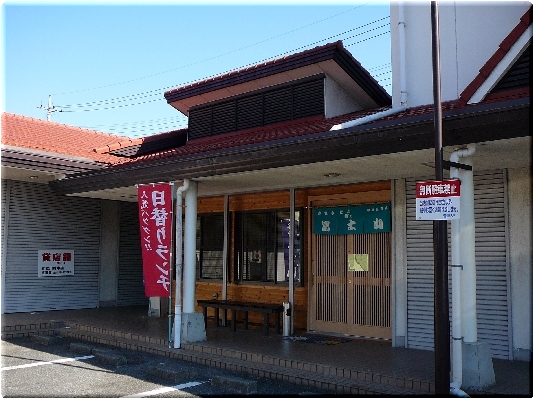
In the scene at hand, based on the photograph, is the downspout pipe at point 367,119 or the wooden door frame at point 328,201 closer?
the downspout pipe at point 367,119

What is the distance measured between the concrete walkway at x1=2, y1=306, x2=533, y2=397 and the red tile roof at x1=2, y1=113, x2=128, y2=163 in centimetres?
384

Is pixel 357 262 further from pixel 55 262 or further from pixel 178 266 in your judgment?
pixel 55 262

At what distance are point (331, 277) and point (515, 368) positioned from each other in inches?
147

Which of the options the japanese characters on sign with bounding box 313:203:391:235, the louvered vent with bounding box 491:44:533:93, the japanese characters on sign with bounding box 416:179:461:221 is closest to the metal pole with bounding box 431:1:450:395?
the japanese characters on sign with bounding box 416:179:461:221

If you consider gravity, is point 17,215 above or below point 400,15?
below

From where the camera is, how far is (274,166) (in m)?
8.23

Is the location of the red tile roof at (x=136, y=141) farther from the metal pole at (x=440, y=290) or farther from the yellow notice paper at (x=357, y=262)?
the metal pole at (x=440, y=290)

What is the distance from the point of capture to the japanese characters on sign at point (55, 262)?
1350 centimetres

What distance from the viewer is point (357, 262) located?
9.79 m

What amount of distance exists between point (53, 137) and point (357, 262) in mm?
8727

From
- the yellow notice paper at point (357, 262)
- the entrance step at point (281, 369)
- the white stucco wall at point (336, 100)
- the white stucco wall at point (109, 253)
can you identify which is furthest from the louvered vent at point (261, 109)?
the entrance step at point (281, 369)

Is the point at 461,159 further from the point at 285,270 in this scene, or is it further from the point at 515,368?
the point at 285,270

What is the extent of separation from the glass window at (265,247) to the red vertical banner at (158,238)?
2.59 meters

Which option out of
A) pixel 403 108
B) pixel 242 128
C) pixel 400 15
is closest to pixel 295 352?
pixel 403 108
